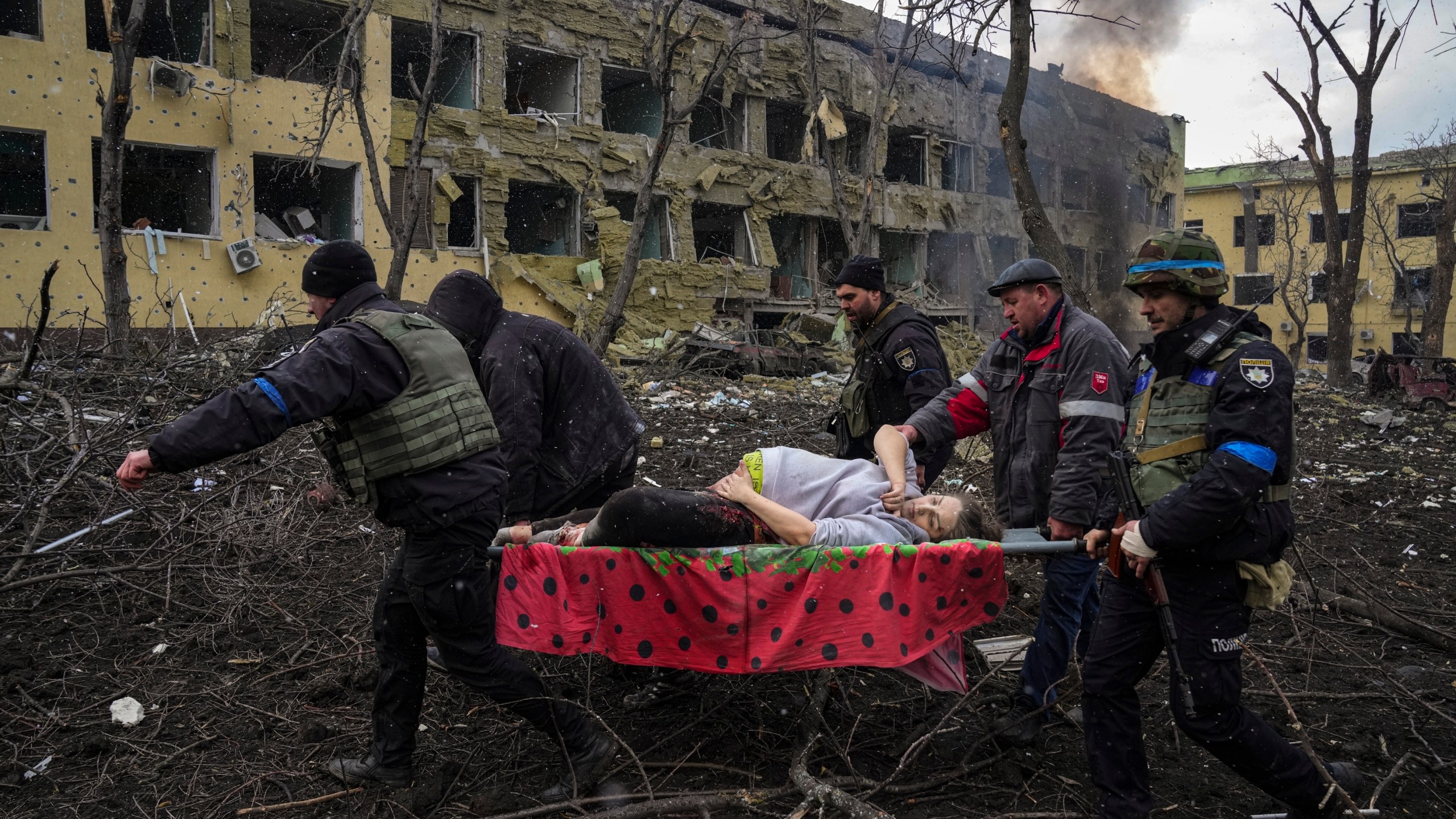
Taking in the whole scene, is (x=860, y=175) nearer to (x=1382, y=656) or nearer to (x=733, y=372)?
(x=733, y=372)

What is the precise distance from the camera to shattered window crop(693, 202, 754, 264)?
2247 centimetres

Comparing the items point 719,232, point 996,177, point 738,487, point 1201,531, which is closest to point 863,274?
point 738,487

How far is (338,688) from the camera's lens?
394cm

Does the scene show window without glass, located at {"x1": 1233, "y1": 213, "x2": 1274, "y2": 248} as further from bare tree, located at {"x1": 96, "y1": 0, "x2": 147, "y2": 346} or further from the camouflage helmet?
the camouflage helmet

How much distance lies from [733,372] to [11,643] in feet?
41.1

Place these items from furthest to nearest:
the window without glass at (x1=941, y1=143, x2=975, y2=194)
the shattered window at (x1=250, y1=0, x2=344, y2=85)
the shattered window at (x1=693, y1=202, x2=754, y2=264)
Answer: the window without glass at (x1=941, y1=143, x2=975, y2=194)
the shattered window at (x1=693, y1=202, x2=754, y2=264)
the shattered window at (x1=250, y1=0, x2=344, y2=85)

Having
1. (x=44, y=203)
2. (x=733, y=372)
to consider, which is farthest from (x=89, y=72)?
(x=733, y=372)

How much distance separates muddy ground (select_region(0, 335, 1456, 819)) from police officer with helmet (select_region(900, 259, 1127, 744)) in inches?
7.7

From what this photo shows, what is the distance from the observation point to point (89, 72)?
1384 cm

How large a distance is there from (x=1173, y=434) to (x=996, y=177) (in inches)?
1136

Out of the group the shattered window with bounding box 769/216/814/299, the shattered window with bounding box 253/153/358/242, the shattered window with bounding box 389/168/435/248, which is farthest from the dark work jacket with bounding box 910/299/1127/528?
the shattered window with bounding box 769/216/814/299

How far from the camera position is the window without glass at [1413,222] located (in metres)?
31.8

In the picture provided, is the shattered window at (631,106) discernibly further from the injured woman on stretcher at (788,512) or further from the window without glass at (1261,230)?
the window without glass at (1261,230)

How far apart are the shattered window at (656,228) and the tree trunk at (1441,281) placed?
15553 mm
